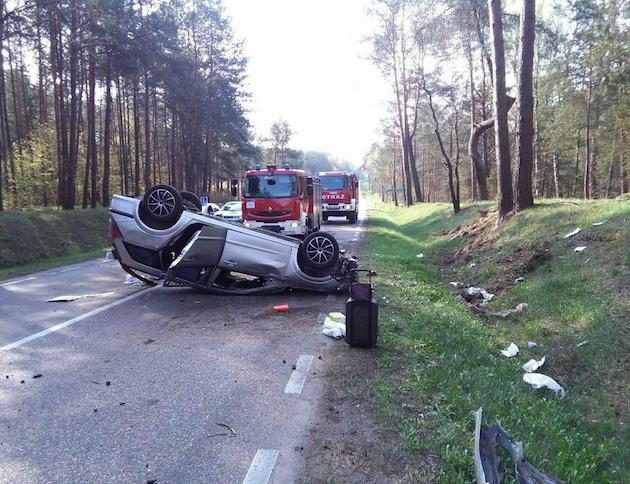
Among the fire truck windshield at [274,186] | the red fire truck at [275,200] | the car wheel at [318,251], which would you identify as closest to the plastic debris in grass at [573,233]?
the car wheel at [318,251]

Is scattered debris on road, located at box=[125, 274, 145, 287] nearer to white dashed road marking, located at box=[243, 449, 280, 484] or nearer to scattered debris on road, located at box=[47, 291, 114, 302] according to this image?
scattered debris on road, located at box=[47, 291, 114, 302]

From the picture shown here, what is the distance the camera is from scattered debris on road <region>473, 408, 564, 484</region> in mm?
3180

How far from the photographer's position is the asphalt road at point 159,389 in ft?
11.3

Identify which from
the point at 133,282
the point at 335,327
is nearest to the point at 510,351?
the point at 335,327

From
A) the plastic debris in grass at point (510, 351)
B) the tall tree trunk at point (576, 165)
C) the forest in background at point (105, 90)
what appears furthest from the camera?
the tall tree trunk at point (576, 165)

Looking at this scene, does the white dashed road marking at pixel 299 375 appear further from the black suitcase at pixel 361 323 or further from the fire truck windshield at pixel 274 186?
the fire truck windshield at pixel 274 186

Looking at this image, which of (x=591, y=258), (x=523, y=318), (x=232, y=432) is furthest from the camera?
(x=591, y=258)

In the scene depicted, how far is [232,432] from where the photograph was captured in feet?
12.7

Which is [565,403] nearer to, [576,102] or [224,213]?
[224,213]

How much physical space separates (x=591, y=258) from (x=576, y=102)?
27.3 meters

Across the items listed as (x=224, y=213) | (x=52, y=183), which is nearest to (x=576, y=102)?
(x=224, y=213)

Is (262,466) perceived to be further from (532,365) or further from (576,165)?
(576,165)

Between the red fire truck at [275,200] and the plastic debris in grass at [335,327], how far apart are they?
393 inches

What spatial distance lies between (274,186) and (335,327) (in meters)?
10.9
